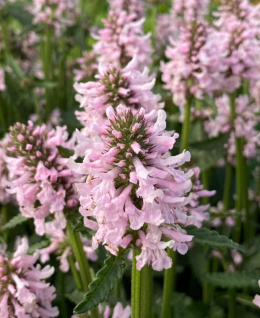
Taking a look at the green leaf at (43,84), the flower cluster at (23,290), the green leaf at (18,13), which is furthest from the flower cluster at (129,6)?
the flower cluster at (23,290)

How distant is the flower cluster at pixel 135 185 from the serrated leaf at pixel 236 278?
837mm

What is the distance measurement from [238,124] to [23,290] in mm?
1820

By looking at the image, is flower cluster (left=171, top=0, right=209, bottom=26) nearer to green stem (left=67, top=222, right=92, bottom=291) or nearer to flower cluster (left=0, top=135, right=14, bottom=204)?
flower cluster (left=0, top=135, right=14, bottom=204)

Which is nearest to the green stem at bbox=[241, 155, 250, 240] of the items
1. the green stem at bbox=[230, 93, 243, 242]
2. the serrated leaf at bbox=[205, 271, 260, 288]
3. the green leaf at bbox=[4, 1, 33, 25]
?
the green stem at bbox=[230, 93, 243, 242]

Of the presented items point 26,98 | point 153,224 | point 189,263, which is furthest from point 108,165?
point 26,98

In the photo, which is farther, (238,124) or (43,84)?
(43,84)

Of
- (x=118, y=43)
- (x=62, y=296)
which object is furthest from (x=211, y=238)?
(x=118, y=43)

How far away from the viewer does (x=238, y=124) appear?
3.18m

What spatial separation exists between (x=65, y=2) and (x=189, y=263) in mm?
2327

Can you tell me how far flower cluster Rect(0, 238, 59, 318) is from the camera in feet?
5.92

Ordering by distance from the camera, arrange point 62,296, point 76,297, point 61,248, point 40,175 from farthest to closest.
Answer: point 62,296, point 61,248, point 76,297, point 40,175

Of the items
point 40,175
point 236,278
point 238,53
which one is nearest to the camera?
point 40,175

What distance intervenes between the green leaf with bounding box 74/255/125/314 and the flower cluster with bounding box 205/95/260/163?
1720mm

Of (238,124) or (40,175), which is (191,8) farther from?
(40,175)
